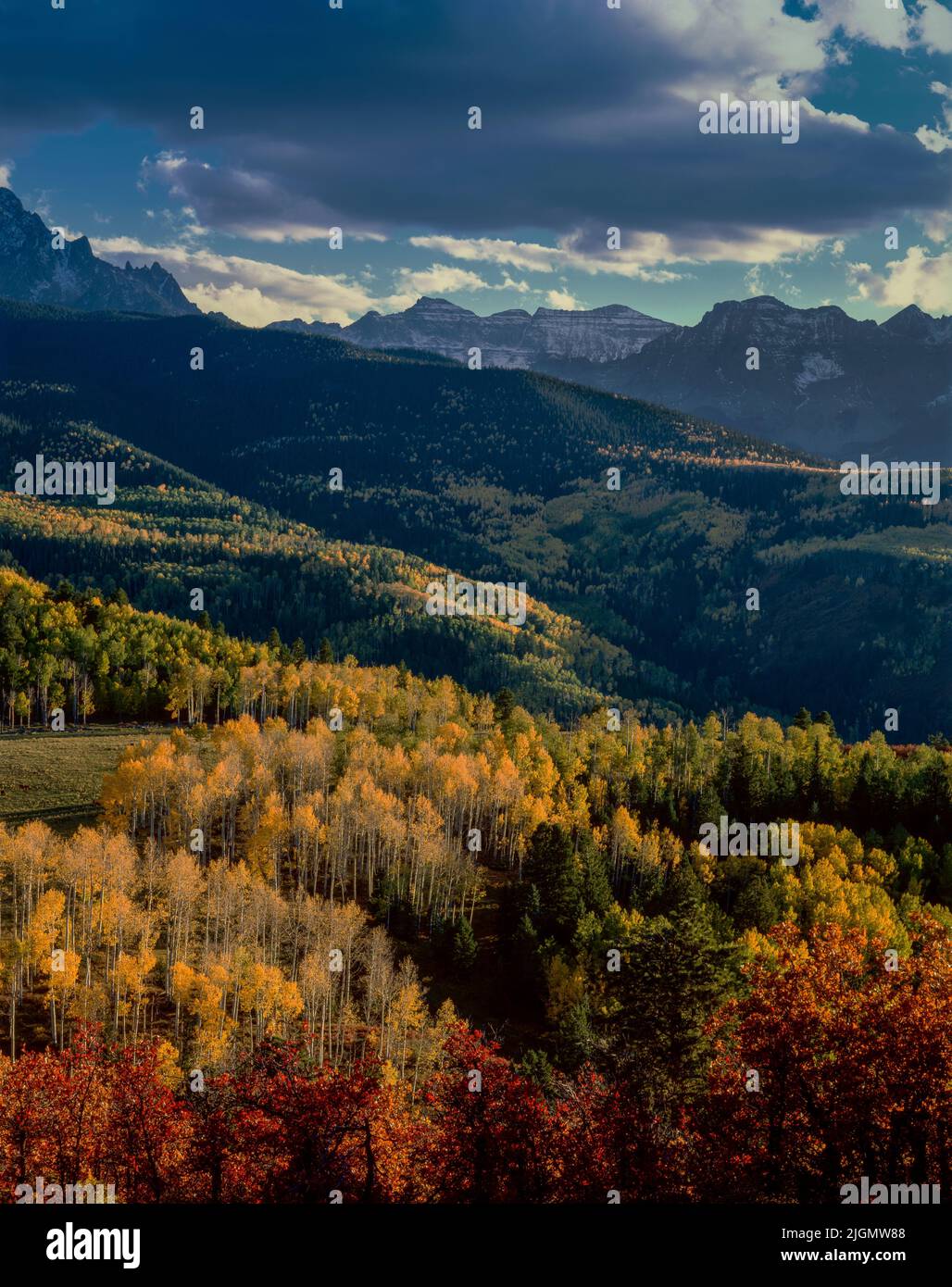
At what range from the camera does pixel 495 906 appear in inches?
4973

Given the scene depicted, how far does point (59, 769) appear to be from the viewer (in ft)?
493

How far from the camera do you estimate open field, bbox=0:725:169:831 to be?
5262 inches

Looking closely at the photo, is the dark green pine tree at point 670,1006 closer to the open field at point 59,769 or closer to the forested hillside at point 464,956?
the forested hillside at point 464,956

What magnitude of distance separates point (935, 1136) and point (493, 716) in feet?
509

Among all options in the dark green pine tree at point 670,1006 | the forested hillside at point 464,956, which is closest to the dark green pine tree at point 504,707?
the forested hillside at point 464,956

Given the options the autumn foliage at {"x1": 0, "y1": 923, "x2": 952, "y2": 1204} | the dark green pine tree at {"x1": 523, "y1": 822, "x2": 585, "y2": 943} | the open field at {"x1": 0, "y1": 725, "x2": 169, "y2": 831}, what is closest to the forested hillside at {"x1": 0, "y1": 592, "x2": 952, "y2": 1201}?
the autumn foliage at {"x1": 0, "y1": 923, "x2": 952, "y2": 1204}

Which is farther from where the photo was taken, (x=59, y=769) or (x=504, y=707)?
(x=504, y=707)

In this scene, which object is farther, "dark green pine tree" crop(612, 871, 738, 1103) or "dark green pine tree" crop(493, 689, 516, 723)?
"dark green pine tree" crop(493, 689, 516, 723)

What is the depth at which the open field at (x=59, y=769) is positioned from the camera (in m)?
134

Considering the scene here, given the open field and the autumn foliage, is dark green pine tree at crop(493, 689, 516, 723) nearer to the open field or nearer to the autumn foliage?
the open field

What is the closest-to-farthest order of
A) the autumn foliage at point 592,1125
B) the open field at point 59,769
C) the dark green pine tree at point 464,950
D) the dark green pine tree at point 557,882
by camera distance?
1. the autumn foliage at point 592,1125
2. the dark green pine tree at point 464,950
3. the dark green pine tree at point 557,882
4. the open field at point 59,769

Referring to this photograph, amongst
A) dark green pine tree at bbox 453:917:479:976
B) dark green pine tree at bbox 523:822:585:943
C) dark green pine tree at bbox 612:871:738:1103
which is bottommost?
dark green pine tree at bbox 453:917:479:976

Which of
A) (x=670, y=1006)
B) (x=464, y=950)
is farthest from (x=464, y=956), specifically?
(x=670, y=1006)

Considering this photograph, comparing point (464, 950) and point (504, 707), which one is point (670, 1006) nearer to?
point (464, 950)
